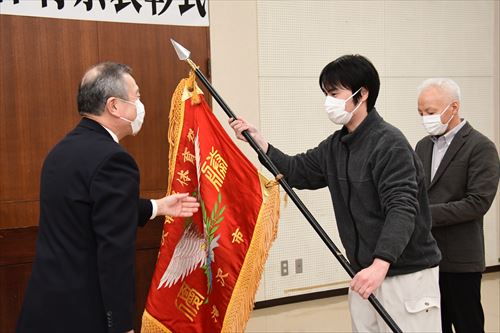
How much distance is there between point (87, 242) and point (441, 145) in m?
1.69

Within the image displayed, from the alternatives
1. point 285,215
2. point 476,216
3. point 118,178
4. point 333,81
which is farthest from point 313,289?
point 118,178

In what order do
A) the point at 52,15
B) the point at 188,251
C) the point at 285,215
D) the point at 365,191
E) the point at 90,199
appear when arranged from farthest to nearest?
the point at 285,215
the point at 52,15
the point at 188,251
the point at 365,191
the point at 90,199

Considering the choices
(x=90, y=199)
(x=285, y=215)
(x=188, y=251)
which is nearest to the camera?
(x=90, y=199)

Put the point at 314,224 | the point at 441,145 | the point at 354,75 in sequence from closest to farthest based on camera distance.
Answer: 1. the point at 354,75
2. the point at 314,224
3. the point at 441,145

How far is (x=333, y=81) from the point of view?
200 cm

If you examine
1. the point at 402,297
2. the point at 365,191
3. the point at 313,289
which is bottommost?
the point at 313,289

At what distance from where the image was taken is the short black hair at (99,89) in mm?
1843

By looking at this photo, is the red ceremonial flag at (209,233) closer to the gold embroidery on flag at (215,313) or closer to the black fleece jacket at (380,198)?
the gold embroidery on flag at (215,313)

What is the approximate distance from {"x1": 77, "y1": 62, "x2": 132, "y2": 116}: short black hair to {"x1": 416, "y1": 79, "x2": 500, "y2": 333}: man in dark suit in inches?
56.4

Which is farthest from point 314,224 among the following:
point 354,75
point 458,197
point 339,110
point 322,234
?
point 458,197

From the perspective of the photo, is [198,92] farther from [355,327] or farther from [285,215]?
[285,215]

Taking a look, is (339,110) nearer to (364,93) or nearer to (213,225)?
(364,93)

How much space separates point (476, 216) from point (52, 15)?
2.50 metres

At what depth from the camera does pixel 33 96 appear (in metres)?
3.17
